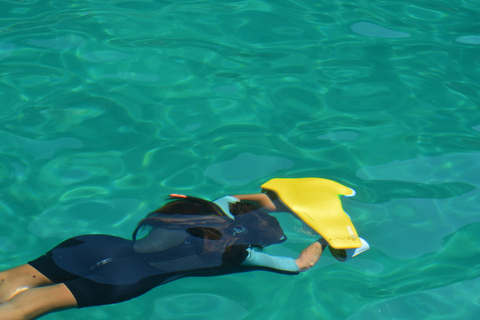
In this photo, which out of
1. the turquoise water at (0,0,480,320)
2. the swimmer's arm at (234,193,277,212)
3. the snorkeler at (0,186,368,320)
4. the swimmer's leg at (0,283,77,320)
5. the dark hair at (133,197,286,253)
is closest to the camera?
the swimmer's leg at (0,283,77,320)

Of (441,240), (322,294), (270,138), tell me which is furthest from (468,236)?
(270,138)

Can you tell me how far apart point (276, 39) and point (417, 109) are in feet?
5.79

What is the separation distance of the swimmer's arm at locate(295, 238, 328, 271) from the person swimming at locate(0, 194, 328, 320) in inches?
2.2

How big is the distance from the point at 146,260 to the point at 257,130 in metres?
1.94

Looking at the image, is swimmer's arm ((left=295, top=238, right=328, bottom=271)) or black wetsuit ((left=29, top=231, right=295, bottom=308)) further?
swimmer's arm ((left=295, top=238, right=328, bottom=271))

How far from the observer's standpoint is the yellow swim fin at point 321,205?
347 centimetres

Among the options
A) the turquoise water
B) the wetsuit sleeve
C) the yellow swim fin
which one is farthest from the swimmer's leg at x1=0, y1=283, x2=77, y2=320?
the yellow swim fin

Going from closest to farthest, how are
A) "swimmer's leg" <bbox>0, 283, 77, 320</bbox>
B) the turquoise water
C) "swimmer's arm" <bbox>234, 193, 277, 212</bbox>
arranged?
"swimmer's leg" <bbox>0, 283, 77, 320</bbox>, the turquoise water, "swimmer's arm" <bbox>234, 193, 277, 212</bbox>

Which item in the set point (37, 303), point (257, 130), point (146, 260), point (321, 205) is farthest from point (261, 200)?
point (37, 303)

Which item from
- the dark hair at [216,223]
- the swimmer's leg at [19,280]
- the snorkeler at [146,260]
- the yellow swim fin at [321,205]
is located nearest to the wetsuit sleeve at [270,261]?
the snorkeler at [146,260]

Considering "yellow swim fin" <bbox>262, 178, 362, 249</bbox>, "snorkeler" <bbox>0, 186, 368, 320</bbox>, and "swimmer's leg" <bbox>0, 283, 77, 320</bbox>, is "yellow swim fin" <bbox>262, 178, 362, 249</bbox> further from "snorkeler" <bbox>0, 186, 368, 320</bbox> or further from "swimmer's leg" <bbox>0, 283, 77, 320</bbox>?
"swimmer's leg" <bbox>0, 283, 77, 320</bbox>

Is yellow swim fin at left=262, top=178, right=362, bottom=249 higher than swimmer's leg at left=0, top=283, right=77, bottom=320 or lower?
lower

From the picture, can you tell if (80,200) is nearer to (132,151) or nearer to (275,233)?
(132,151)

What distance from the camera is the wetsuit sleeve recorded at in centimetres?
315
